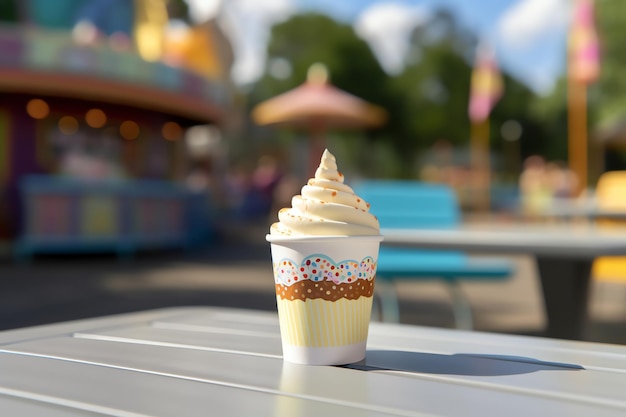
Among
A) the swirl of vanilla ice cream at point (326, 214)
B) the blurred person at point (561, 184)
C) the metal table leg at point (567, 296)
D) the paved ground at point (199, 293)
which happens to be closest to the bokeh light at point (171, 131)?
the paved ground at point (199, 293)

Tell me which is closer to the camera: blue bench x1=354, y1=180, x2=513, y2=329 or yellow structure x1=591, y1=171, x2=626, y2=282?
blue bench x1=354, y1=180, x2=513, y2=329

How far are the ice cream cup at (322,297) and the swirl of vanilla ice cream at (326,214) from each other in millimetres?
26

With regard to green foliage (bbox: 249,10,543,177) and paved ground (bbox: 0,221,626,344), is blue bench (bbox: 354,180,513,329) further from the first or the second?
green foliage (bbox: 249,10,543,177)

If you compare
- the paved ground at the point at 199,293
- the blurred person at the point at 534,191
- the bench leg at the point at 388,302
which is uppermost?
the blurred person at the point at 534,191

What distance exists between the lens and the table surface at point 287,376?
0.70 meters

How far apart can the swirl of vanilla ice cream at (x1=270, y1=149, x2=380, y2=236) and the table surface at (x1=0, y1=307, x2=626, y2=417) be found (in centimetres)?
18

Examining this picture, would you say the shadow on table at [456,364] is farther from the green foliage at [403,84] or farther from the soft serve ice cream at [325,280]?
the green foliage at [403,84]

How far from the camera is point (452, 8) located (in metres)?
39.7

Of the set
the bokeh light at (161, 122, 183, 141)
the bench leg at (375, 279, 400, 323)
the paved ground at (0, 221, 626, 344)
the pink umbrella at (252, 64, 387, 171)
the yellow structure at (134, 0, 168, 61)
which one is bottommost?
the paved ground at (0, 221, 626, 344)

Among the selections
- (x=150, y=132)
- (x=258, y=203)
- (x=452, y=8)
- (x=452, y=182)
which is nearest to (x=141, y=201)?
(x=150, y=132)

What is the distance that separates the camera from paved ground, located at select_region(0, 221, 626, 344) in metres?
4.59

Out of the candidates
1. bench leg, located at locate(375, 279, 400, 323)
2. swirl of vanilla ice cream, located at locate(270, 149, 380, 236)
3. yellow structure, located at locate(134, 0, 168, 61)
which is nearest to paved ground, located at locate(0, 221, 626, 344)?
bench leg, located at locate(375, 279, 400, 323)

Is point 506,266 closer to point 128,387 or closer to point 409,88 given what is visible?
point 128,387

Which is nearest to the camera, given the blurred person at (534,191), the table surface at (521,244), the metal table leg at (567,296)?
the table surface at (521,244)
